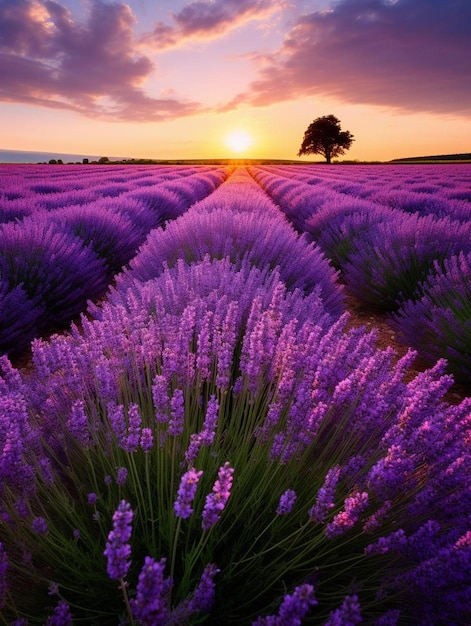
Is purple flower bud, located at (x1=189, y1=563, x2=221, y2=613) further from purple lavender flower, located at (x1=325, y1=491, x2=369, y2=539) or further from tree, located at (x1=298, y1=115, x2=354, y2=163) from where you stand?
tree, located at (x1=298, y1=115, x2=354, y2=163)

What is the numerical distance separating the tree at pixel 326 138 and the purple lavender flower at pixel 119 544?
195ft

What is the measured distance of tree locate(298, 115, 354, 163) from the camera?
2136 inches

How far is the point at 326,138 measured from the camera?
2141 inches

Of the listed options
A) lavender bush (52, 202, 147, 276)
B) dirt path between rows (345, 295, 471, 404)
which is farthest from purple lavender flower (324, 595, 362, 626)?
lavender bush (52, 202, 147, 276)

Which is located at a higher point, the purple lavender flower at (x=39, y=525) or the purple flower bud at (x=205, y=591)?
the purple flower bud at (x=205, y=591)

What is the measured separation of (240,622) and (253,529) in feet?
0.76

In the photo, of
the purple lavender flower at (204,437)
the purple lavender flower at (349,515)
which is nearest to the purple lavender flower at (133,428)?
the purple lavender flower at (204,437)

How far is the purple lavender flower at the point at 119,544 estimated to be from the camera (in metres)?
0.59

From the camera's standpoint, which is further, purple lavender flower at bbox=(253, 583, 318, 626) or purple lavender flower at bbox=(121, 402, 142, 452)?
purple lavender flower at bbox=(121, 402, 142, 452)

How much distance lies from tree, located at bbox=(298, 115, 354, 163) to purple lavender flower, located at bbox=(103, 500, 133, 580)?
5946 centimetres

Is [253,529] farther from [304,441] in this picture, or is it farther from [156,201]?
[156,201]

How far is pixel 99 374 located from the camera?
1461 millimetres

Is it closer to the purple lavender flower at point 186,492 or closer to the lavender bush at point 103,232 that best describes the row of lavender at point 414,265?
the purple lavender flower at point 186,492

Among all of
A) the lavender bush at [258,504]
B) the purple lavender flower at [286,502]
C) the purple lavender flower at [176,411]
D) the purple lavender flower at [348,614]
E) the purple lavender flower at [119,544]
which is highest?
the purple lavender flower at [119,544]
